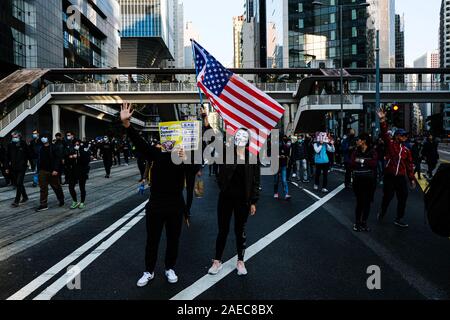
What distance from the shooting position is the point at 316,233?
686 centimetres

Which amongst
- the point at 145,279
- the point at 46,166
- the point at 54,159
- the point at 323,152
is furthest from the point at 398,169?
the point at 46,166

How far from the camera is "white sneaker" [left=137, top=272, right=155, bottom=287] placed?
4.33 metres

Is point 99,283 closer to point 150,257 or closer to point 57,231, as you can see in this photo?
point 150,257

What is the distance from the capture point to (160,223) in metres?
4.52

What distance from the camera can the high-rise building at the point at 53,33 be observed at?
146 feet

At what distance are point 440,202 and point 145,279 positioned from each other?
3.07 meters

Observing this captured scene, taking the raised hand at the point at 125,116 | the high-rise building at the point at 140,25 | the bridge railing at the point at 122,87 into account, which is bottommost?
the raised hand at the point at 125,116

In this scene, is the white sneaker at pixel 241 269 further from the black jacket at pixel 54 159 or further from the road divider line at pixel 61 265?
the black jacket at pixel 54 159

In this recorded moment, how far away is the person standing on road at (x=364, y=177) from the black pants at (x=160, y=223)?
3.87 m

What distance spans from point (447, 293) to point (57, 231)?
6.29 meters

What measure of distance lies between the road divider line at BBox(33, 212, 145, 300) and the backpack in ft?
12.3

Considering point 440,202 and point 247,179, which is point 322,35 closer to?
point 247,179

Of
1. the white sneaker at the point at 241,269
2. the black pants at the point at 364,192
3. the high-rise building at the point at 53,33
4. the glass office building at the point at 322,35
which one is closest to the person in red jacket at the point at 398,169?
the black pants at the point at 364,192
